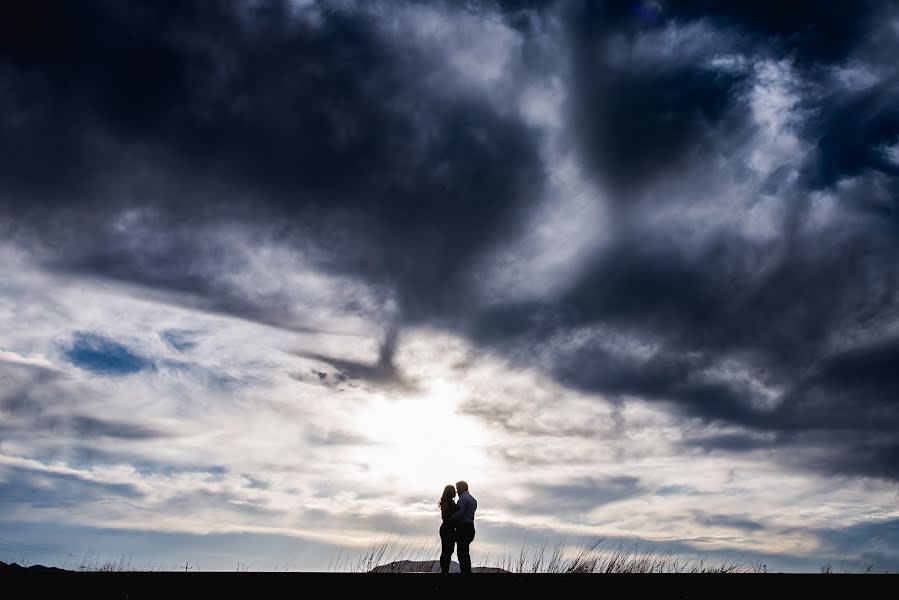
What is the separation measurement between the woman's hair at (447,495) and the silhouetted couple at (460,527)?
0.09ft

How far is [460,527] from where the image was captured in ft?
40.3

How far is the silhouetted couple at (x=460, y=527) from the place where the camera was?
12211 millimetres

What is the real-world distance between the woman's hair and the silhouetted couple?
3 centimetres
